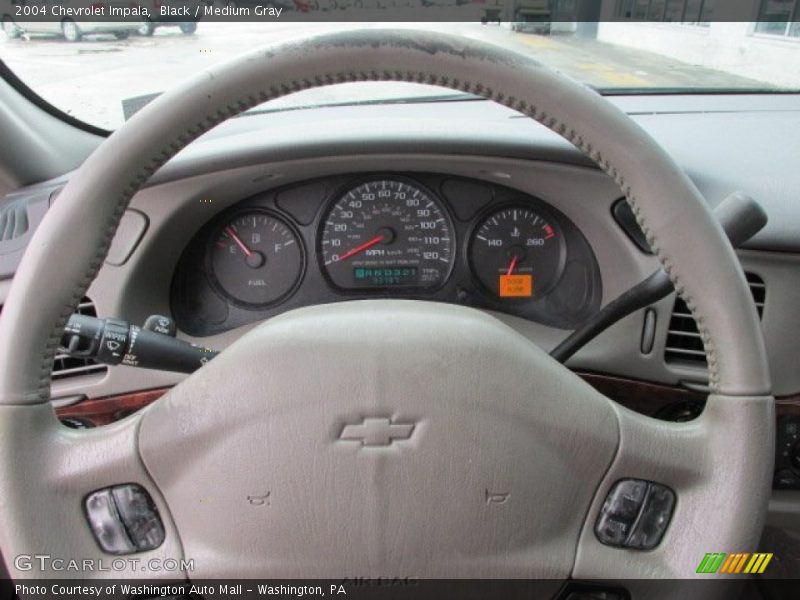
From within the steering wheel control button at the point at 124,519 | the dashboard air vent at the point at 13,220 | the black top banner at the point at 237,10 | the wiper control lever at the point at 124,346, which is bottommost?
the steering wheel control button at the point at 124,519

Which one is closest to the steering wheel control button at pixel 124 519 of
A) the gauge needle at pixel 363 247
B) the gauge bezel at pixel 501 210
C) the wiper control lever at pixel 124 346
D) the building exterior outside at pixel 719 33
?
the wiper control lever at pixel 124 346

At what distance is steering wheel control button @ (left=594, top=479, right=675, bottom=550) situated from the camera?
1004 mm

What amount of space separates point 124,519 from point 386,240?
3.82 feet

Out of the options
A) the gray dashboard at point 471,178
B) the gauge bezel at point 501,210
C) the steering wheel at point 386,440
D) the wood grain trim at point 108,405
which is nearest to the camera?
the steering wheel at point 386,440

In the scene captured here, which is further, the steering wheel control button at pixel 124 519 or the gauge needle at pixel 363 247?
the gauge needle at pixel 363 247

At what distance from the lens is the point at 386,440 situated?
0.94 m

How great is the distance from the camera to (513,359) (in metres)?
0.97

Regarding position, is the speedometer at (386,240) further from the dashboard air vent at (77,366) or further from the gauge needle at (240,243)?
the dashboard air vent at (77,366)

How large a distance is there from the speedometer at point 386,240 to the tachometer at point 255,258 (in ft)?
0.34

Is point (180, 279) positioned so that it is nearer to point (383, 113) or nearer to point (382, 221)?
point (382, 221)

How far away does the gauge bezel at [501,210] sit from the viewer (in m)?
1.94

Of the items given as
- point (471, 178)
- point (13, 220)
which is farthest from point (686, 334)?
point (13, 220)

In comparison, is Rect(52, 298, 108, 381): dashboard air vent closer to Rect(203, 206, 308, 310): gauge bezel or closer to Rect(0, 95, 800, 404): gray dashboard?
Rect(0, 95, 800, 404): gray dashboard

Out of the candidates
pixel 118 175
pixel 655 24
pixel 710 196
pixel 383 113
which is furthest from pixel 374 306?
pixel 655 24
